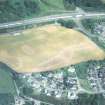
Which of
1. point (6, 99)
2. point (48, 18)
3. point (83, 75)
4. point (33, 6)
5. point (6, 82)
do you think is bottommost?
point (6, 99)

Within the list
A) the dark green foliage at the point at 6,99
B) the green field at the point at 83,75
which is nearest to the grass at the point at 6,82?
the dark green foliage at the point at 6,99

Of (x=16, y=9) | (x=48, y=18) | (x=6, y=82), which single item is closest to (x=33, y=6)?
(x=16, y=9)

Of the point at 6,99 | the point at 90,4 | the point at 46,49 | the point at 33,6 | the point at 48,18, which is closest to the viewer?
the point at 6,99

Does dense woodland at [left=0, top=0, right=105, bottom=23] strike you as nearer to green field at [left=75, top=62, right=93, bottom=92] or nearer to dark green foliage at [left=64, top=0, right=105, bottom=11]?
dark green foliage at [left=64, top=0, right=105, bottom=11]

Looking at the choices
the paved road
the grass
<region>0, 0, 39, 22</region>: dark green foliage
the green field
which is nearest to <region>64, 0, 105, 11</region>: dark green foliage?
the paved road

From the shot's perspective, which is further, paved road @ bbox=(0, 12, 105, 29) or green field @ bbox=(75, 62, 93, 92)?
paved road @ bbox=(0, 12, 105, 29)

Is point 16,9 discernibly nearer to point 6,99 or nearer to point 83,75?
point 83,75

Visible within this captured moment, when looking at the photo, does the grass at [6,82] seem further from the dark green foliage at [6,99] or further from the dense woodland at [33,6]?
the dense woodland at [33,6]

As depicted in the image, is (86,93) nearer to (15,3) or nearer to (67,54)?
(67,54)

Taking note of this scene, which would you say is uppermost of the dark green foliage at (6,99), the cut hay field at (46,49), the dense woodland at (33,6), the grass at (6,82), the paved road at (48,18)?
the dense woodland at (33,6)
